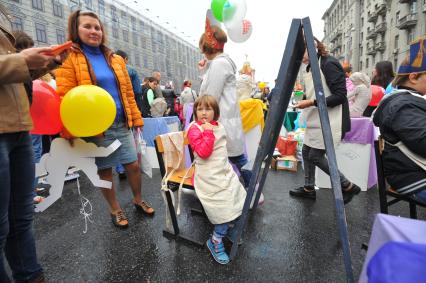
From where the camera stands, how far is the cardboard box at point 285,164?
4518 mm

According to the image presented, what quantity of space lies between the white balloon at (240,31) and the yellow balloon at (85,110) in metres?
3.11

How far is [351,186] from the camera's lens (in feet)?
8.91

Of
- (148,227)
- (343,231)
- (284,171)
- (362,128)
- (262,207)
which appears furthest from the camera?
(284,171)

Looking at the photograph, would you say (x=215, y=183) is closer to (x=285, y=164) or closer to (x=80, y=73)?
(x=80, y=73)

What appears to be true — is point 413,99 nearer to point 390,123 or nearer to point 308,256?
point 390,123

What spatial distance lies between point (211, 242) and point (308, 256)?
2.69 feet

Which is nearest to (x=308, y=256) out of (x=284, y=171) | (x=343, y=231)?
(x=343, y=231)

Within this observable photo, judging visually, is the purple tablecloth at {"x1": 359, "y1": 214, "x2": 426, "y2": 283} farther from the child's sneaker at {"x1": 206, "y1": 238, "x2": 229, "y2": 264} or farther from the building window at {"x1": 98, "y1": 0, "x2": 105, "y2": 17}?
the building window at {"x1": 98, "y1": 0, "x2": 105, "y2": 17}

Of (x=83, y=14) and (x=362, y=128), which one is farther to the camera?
(x=362, y=128)

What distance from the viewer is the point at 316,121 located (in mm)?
2840

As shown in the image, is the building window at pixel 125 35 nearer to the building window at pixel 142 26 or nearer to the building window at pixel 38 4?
the building window at pixel 142 26

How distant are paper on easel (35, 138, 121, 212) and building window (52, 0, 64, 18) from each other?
72.4 ft

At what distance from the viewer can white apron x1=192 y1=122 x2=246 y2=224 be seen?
1997 mm

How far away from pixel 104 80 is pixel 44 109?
2.12 feet
